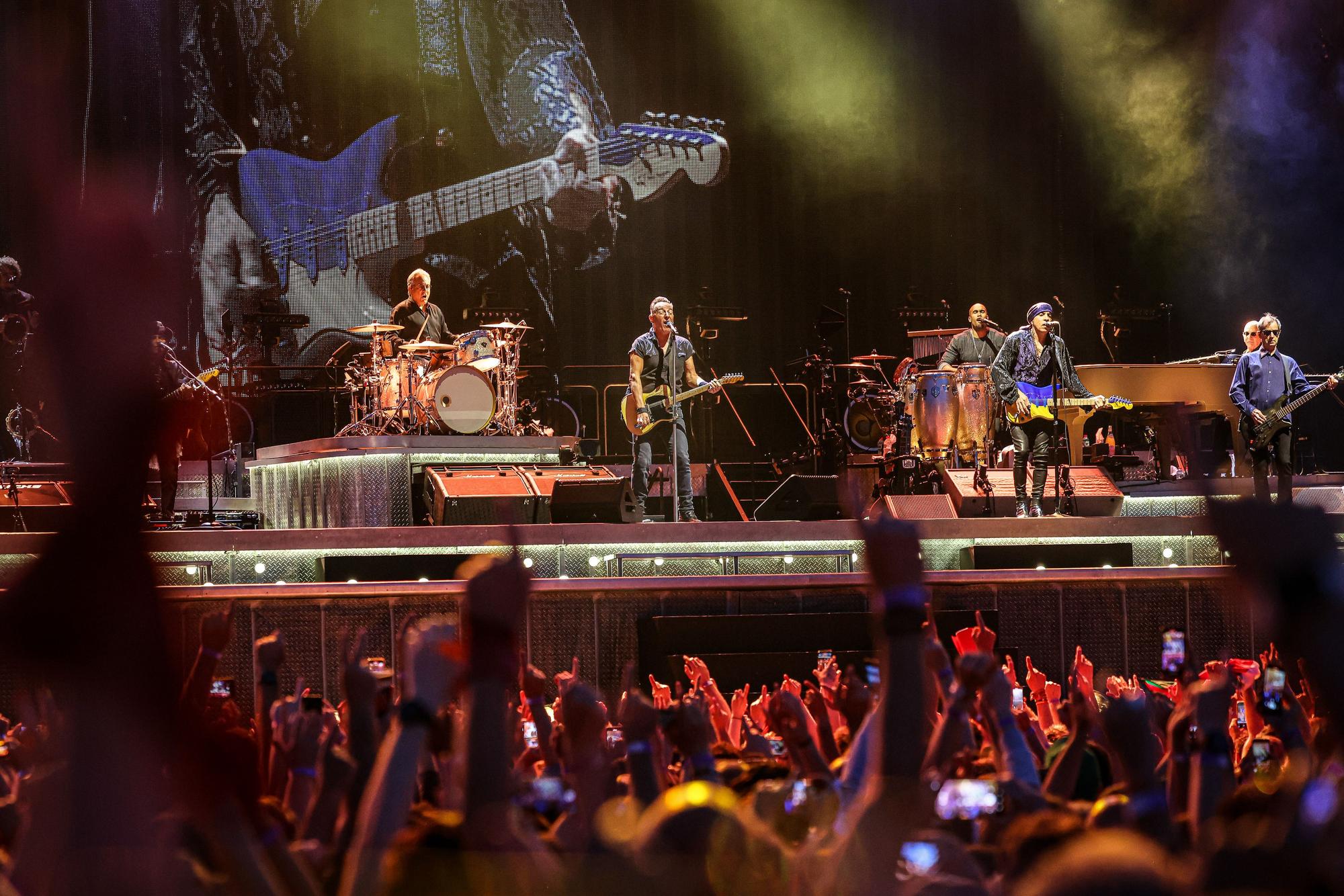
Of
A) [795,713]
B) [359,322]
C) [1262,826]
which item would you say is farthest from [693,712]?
[359,322]

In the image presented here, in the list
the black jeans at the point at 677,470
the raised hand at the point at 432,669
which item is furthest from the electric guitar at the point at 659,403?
the raised hand at the point at 432,669

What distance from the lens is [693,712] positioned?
2.10 m

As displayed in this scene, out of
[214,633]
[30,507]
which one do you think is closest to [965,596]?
[214,633]

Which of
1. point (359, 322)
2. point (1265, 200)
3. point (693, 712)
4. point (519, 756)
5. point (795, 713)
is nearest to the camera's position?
point (693, 712)

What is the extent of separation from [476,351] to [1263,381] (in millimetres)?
6344

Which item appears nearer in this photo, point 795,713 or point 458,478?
point 795,713

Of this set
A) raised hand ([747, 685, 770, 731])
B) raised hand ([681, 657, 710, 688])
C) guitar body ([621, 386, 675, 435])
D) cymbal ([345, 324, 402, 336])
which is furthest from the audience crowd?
cymbal ([345, 324, 402, 336])

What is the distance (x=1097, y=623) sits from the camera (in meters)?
7.58

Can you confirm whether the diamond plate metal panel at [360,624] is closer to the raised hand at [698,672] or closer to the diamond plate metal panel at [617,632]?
the diamond plate metal panel at [617,632]

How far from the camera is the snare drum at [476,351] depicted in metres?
11.0

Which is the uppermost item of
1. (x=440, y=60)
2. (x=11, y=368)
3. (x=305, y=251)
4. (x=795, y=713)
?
(x=440, y=60)

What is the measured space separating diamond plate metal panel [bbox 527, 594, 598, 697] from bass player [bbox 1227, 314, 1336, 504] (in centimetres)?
532

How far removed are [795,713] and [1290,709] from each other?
54.7 inches

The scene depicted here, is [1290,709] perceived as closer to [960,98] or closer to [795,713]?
[795,713]
